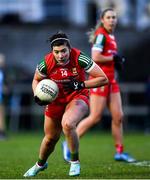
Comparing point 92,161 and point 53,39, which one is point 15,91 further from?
point 53,39

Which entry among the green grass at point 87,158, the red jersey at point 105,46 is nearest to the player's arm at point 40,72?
the green grass at point 87,158

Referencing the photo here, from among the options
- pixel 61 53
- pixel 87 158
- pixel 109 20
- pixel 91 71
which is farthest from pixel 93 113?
pixel 61 53

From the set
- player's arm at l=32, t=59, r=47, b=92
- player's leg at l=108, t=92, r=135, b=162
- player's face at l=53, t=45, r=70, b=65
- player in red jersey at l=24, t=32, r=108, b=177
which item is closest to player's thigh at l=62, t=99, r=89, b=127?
player in red jersey at l=24, t=32, r=108, b=177

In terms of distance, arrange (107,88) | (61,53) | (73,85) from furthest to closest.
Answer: (107,88)
(73,85)
(61,53)

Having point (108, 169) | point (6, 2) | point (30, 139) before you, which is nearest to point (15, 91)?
point (30, 139)

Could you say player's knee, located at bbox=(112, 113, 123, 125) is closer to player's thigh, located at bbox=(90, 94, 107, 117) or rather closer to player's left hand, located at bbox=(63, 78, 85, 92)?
player's thigh, located at bbox=(90, 94, 107, 117)

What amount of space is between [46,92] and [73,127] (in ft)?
1.90

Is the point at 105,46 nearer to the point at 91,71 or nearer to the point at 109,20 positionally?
the point at 109,20

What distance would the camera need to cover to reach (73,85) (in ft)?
37.3

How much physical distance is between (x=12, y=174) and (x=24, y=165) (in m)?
1.56

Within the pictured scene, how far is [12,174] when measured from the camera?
1171cm

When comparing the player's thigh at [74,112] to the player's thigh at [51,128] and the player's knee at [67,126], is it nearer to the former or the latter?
the player's knee at [67,126]

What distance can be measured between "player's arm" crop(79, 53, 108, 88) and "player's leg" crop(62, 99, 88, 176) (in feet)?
1.05

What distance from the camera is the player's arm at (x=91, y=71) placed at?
11.4m
